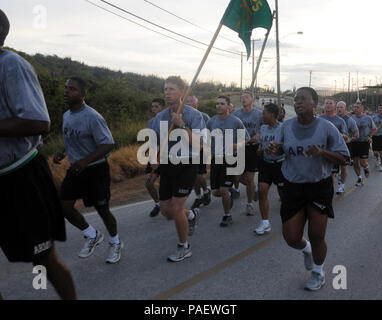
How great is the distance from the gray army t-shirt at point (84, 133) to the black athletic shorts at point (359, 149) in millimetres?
7374

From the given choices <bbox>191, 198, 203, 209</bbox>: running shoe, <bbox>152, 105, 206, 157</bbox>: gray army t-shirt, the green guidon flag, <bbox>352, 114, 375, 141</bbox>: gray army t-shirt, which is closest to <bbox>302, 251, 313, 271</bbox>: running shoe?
<bbox>152, 105, 206, 157</bbox>: gray army t-shirt

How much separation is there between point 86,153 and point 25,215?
2062 millimetres

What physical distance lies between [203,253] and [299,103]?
7.27ft

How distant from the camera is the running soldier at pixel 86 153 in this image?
417cm

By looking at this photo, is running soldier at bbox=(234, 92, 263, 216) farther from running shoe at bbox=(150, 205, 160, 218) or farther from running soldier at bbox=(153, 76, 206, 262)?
running soldier at bbox=(153, 76, 206, 262)

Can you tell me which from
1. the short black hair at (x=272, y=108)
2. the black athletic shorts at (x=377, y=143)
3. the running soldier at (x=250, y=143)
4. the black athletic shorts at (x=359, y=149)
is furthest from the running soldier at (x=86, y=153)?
the black athletic shorts at (x=377, y=143)

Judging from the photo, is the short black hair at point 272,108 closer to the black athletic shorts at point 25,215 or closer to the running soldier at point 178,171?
the running soldier at point 178,171

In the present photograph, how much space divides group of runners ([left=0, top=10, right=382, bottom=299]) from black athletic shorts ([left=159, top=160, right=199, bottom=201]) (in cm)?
1

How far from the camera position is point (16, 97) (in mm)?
2133

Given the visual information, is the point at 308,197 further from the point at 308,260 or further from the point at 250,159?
the point at 250,159

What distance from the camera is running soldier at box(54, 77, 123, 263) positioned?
164 inches

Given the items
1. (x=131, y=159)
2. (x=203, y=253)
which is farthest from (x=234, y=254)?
(x=131, y=159)
